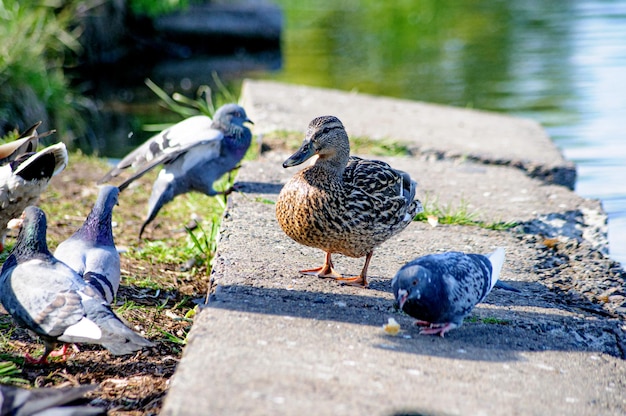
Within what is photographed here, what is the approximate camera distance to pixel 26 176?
4633 mm

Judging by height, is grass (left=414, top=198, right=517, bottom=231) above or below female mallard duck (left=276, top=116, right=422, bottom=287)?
below

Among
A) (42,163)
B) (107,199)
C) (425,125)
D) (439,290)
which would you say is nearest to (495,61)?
(425,125)

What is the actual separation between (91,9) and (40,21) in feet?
10.1

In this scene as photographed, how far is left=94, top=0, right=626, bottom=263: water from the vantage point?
864cm

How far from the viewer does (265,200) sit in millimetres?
5430

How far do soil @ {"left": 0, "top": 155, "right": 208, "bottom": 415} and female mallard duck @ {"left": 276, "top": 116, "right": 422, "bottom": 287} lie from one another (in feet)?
2.63

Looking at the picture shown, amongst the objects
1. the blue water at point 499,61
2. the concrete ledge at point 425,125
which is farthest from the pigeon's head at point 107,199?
the blue water at point 499,61

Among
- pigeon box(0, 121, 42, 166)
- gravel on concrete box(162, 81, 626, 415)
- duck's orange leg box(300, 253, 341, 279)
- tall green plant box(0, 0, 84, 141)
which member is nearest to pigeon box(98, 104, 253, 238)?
gravel on concrete box(162, 81, 626, 415)

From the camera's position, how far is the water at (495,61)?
8.64 metres

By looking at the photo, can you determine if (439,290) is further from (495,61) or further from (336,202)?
(495,61)

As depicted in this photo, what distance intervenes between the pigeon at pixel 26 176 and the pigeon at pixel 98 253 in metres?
0.47

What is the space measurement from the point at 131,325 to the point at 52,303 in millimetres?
638

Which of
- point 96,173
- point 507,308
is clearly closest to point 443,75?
point 96,173

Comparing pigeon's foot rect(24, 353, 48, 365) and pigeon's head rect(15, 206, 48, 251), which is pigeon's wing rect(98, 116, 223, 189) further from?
pigeon's foot rect(24, 353, 48, 365)
